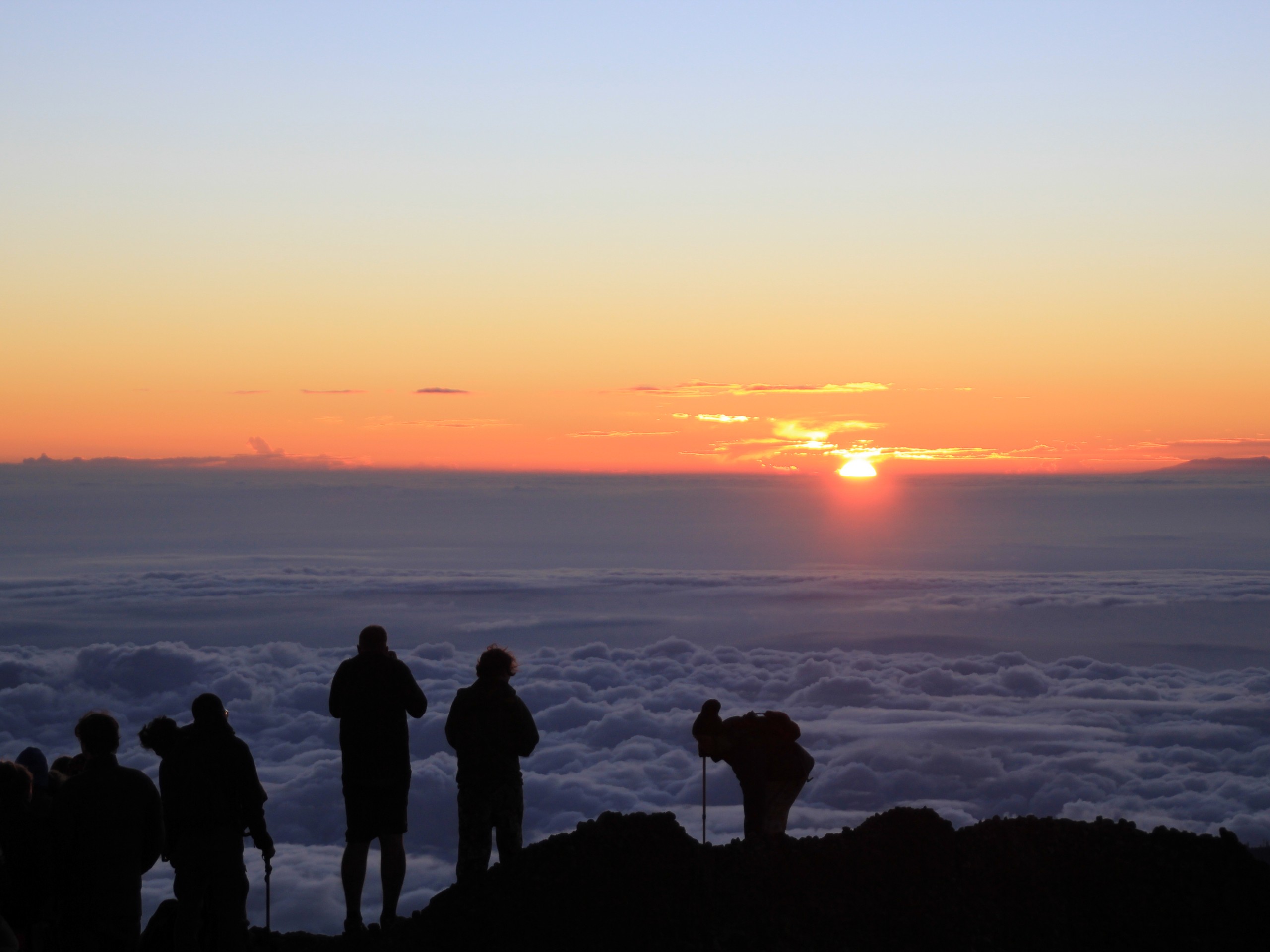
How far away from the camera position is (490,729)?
602 cm

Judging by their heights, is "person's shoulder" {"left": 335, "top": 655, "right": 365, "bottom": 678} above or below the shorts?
above

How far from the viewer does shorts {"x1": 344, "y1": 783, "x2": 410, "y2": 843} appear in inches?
234

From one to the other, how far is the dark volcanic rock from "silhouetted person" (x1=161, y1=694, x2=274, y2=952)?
1100 millimetres

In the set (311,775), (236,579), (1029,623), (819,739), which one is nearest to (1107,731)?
(819,739)

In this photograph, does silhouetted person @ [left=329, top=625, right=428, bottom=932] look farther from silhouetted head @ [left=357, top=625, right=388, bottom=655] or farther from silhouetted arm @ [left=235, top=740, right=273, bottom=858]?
silhouetted arm @ [left=235, top=740, right=273, bottom=858]

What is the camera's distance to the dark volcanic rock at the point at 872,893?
600 centimetres

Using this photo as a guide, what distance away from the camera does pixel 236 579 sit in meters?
156

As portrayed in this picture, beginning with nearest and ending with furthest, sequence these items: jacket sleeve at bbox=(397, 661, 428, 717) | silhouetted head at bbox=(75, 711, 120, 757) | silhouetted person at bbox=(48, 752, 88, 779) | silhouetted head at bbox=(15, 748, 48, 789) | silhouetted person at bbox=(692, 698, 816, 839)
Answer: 1. silhouetted head at bbox=(75, 711, 120, 757)
2. silhouetted person at bbox=(48, 752, 88, 779)
3. silhouetted head at bbox=(15, 748, 48, 789)
4. jacket sleeve at bbox=(397, 661, 428, 717)
5. silhouetted person at bbox=(692, 698, 816, 839)

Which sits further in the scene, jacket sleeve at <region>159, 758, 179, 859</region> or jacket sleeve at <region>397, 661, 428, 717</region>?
jacket sleeve at <region>397, 661, 428, 717</region>

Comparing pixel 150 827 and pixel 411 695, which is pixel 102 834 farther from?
pixel 411 695

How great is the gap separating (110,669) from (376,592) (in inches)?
2848

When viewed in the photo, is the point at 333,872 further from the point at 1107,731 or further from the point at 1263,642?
the point at 1263,642

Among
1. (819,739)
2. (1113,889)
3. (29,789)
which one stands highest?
(29,789)

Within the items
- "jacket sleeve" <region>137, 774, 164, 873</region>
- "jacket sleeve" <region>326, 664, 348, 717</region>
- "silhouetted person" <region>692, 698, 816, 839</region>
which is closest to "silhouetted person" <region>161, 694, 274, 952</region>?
"jacket sleeve" <region>137, 774, 164, 873</region>
